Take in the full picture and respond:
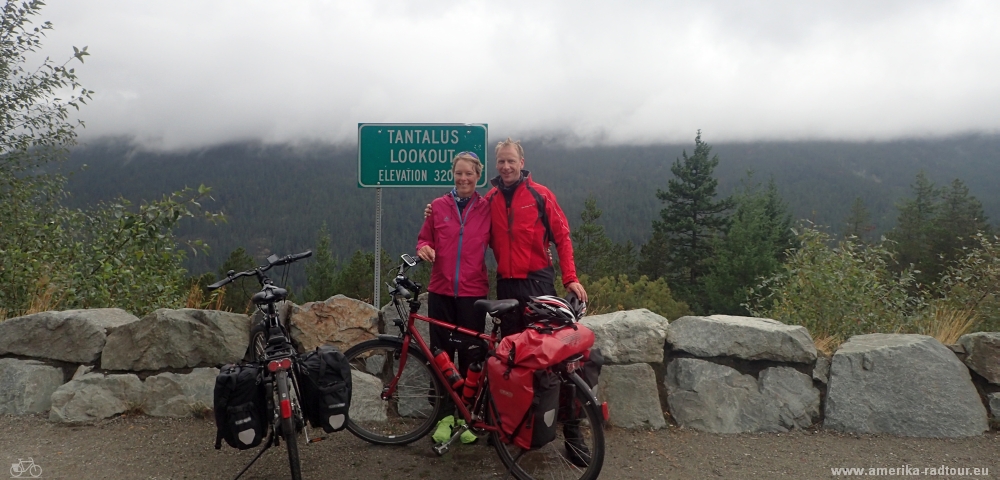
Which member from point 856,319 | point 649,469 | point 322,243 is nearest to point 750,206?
point 322,243

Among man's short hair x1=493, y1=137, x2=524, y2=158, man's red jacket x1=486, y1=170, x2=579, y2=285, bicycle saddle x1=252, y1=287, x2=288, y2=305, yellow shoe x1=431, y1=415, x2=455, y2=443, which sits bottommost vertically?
yellow shoe x1=431, y1=415, x2=455, y2=443

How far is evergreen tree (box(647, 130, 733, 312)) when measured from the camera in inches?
1713

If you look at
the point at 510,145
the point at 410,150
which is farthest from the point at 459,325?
the point at 410,150

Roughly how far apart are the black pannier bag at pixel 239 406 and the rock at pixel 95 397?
179cm

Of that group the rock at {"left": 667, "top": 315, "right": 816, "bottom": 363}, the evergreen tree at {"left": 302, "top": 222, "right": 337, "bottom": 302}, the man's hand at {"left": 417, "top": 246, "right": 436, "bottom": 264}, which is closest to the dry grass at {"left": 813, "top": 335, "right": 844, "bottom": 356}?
the rock at {"left": 667, "top": 315, "right": 816, "bottom": 363}

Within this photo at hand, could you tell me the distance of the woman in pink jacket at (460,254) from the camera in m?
4.06

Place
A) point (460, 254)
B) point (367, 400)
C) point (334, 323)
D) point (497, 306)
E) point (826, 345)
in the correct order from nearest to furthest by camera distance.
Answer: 1. point (497, 306)
2. point (460, 254)
3. point (367, 400)
4. point (334, 323)
5. point (826, 345)

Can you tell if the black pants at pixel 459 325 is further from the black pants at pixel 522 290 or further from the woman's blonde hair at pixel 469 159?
the woman's blonde hair at pixel 469 159

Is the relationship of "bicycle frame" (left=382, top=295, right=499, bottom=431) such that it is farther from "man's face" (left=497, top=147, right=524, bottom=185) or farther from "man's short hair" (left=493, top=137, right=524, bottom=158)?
"man's short hair" (left=493, top=137, right=524, bottom=158)

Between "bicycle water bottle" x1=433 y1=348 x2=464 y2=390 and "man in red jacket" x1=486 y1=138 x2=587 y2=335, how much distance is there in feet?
1.31

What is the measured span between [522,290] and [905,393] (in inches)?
105

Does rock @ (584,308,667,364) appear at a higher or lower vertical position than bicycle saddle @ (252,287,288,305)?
lower
